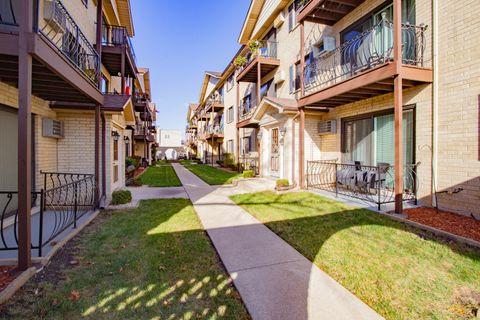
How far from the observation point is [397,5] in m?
5.98

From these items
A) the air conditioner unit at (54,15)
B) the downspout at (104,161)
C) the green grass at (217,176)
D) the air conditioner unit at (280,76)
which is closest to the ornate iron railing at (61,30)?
the air conditioner unit at (54,15)

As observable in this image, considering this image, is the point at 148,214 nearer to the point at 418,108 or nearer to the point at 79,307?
the point at 79,307

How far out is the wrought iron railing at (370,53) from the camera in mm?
6695

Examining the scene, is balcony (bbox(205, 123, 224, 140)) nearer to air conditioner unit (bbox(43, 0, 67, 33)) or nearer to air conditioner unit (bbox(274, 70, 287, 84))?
air conditioner unit (bbox(274, 70, 287, 84))

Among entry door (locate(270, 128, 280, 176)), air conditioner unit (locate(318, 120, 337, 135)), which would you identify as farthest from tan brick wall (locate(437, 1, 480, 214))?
entry door (locate(270, 128, 280, 176))

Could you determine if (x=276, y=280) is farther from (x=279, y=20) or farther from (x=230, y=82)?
(x=230, y=82)

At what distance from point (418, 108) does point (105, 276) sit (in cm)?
795

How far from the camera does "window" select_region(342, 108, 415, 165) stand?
7.10 m

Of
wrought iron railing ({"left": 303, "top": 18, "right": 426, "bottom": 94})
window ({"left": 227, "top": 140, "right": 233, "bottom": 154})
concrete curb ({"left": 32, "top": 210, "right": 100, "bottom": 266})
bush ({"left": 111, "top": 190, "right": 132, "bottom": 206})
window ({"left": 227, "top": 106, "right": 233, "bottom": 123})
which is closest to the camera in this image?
concrete curb ({"left": 32, "top": 210, "right": 100, "bottom": 266})

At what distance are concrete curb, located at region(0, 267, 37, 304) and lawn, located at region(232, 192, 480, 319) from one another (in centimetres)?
396

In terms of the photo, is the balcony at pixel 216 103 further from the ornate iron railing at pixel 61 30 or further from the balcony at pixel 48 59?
the ornate iron railing at pixel 61 30

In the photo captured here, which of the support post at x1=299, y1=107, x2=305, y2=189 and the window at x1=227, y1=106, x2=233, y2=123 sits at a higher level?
the window at x1=227, y1=106, x2=233, y2=123

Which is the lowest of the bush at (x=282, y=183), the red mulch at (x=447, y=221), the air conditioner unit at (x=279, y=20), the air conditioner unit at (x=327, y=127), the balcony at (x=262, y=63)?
the red mulch at (x=447, y=221)

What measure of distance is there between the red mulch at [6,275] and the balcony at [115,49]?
9713 millimetres
